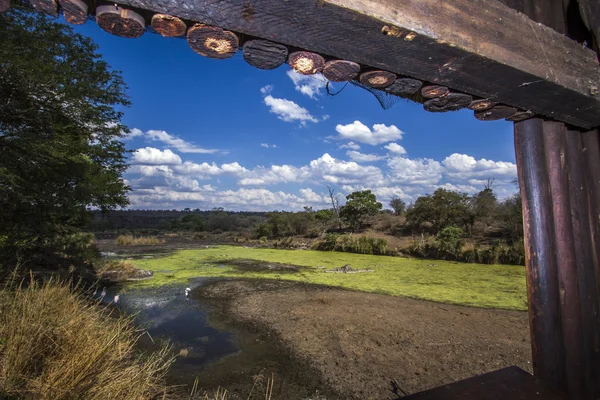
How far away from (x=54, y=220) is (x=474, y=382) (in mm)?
7153

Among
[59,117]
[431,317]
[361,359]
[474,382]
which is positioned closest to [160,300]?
[59,117]

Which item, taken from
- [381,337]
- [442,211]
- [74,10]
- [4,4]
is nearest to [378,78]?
[74,10]

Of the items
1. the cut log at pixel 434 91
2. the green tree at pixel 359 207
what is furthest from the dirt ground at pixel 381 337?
the green tree at pixel 359 207

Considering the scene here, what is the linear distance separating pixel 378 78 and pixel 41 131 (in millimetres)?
5584

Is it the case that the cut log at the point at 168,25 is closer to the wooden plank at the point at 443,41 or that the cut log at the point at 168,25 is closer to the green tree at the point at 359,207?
the wooden plank at the point at 443,41

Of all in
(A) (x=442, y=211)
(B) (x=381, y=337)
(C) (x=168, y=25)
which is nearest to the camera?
(C) (x=168, y=25)

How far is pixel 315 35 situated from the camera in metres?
0.98

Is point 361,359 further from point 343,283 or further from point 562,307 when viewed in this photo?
point 343,283

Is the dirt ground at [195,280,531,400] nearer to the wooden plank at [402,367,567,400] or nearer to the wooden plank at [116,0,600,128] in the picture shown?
the wooden plank at [402,367,567,400]

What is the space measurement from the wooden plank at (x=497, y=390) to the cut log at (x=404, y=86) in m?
1.31

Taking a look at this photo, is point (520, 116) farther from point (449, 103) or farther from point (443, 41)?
point (443, 41)

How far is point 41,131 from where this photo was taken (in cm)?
460

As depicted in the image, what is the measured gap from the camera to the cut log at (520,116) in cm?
156

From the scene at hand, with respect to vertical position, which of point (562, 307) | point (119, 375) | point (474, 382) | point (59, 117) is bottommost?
point (119, 375)
